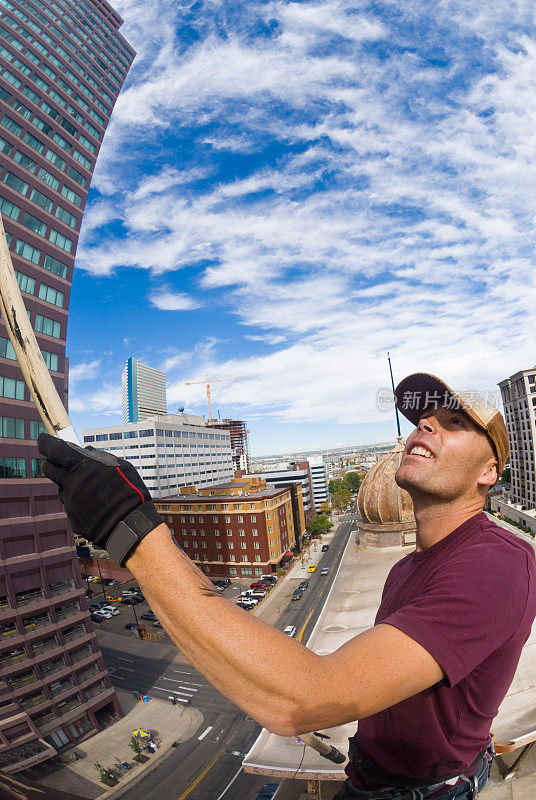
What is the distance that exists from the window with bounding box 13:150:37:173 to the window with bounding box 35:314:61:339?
16.2ft

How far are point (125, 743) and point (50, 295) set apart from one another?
21.0 m

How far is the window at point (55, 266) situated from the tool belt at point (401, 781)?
1531cm

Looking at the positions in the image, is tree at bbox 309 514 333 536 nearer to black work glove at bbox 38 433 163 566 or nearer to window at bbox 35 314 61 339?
window at bbox 35 314 61 339

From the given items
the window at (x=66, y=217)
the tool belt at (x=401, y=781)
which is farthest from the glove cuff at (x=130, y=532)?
the window at (x=66, y=217)

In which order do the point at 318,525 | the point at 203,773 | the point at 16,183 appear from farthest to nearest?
the point at 318,525 → the point at 203,773 → the point at 16,183

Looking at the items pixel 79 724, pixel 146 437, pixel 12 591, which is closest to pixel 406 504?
pixel 79 724

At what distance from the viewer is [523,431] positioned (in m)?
56.7

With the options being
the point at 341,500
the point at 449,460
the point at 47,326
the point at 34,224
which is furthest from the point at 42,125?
the point at 341,500

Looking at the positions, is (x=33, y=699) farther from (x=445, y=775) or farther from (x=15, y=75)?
(x=15, y=75)

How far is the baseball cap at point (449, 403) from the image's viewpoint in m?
2.08

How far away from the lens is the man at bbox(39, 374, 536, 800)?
1.12 meters

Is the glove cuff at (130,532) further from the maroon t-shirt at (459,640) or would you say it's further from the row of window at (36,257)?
the row of window at (36,257)

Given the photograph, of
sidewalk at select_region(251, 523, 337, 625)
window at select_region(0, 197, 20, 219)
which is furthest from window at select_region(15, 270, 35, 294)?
sidewalk at select_region(251, 523, 337, 625)

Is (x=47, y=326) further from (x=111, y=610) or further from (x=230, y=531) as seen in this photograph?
(x=230, y=531)
